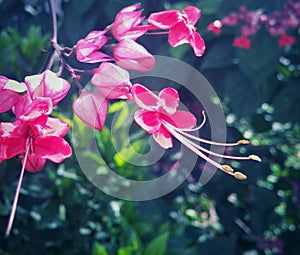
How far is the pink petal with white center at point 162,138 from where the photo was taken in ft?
1.55

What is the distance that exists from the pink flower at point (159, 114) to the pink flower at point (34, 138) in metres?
0.06

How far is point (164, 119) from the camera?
1.56ft

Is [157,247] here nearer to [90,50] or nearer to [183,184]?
[183,184]

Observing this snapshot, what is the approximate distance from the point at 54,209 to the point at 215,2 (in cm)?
56

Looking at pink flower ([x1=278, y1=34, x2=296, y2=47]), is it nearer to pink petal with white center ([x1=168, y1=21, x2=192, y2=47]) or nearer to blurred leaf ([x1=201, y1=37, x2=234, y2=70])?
blurred leaf ([x1=201, y1=37, x2=234, y2=70])

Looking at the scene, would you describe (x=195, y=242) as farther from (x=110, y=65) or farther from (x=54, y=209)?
(x=110, y=65)

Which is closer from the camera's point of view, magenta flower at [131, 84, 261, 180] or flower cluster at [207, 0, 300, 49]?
magenta flower at [131, 84, 261, 180]

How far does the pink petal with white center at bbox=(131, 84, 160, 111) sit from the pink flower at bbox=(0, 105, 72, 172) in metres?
0.06

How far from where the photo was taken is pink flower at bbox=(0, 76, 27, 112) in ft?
1.45

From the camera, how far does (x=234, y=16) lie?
1.15 meters

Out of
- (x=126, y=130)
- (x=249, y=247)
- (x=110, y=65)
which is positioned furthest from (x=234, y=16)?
(x=110, y=65)

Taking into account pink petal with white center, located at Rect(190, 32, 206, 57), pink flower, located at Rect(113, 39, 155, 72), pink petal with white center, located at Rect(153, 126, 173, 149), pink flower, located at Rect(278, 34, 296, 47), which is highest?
pink flower, located at Rect(113, 39, 155, 72)

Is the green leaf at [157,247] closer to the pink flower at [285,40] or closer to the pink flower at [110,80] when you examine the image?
the pink flower at [285,40]

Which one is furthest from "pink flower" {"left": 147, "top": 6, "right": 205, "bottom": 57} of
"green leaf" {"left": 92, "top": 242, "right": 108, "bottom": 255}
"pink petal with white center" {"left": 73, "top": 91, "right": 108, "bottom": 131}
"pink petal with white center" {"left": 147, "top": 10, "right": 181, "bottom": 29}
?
"green leaf" {"left": 92, "top": 242, "right": 108, "bottom": 255}
